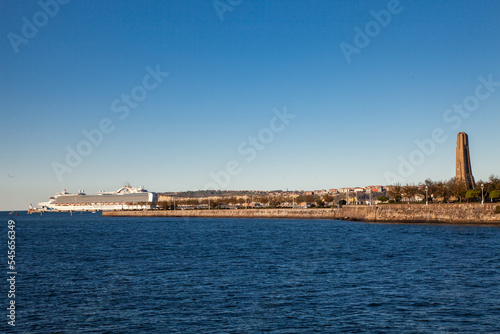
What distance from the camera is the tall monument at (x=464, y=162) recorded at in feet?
254

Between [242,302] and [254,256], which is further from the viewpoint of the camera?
[254,256]

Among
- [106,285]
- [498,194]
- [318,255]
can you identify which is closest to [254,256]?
[318,255]

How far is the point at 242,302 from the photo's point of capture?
53.4ft

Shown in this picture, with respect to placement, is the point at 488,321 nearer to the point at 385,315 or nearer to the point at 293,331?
the point at 385,315

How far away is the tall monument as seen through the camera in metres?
77.3

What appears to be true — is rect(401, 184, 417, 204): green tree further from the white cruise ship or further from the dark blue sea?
the white cruise ship

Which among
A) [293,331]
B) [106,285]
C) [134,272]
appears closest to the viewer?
[293,331]

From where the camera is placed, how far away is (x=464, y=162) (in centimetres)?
7819

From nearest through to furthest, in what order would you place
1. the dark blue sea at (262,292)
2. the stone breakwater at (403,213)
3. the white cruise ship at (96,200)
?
the dark blue sea at (262,292) → the stone breakwater at (403,213) → the white cruise ship at (96,200)

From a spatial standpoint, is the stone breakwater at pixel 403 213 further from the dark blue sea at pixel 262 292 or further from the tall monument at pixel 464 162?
the dark blue sea at pixel 262 292

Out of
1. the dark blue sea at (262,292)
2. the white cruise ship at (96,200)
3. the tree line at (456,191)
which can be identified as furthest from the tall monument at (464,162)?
the white cruise ship at (96,200)

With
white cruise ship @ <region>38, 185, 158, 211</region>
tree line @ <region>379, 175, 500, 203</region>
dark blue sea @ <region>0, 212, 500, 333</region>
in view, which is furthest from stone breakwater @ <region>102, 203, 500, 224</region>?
white cruise ship @ <region>38, 185, 158, 211</region>

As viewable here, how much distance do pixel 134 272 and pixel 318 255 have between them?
38.5ft

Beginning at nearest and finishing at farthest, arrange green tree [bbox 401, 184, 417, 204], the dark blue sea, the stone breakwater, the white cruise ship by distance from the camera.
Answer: the dark blue sea < the stone breakwater < green tree [bbox 401, 184, 417, 204] < the white cruise ship
